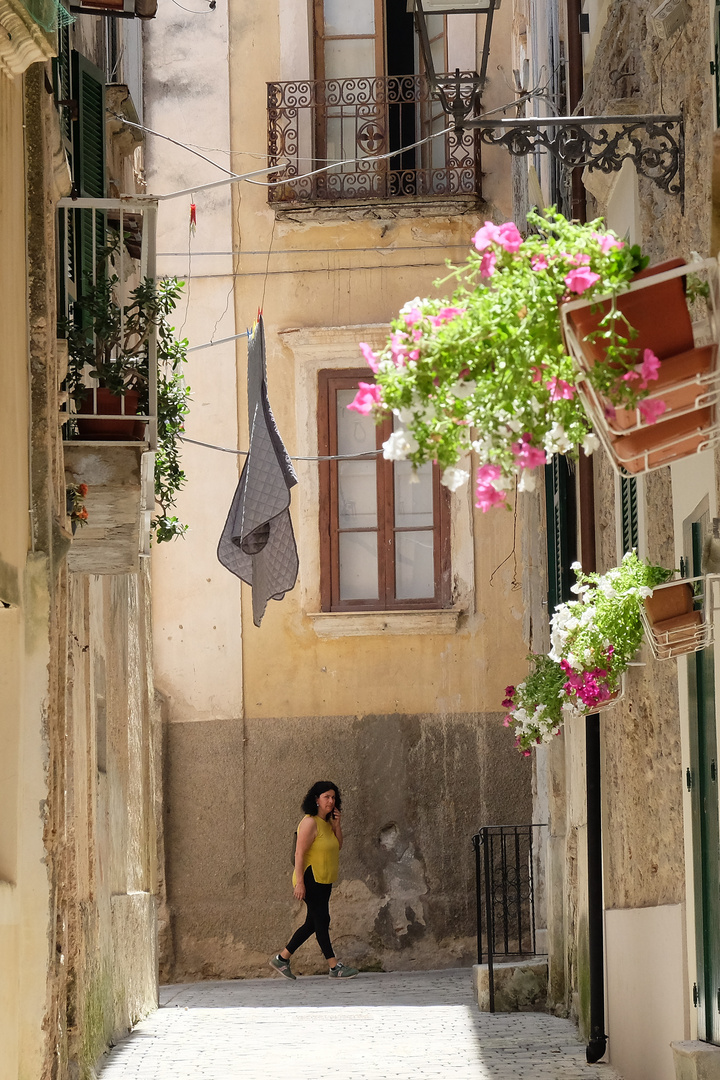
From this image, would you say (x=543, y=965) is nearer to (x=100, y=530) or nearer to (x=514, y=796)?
(x=514, y=796)

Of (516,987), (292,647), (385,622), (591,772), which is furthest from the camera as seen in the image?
(292,647)

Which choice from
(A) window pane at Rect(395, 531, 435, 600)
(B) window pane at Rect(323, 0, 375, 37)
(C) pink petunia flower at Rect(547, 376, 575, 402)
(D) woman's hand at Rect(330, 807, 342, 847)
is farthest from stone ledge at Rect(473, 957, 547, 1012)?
(B) window pane at Rect(323, 0, 375, 37)

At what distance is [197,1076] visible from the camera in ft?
28.6

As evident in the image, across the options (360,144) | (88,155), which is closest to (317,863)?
(88,155)

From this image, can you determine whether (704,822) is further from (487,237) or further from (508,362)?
(487,237)

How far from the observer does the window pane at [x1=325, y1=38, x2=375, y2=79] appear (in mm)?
15984

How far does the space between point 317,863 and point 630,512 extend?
616 cm

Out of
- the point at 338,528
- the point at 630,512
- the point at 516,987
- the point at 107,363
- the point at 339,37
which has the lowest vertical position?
the point at 516,987

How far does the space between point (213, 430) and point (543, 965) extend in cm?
643

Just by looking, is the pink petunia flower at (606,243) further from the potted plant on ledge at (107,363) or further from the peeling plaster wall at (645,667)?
the potted plant on ledge at (107,363)

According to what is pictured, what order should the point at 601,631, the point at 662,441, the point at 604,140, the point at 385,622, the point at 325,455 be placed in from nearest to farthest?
the point at 662,441 → the point at 604,140 → the point at 601,631 → the point at 385,622 → the point at 325,455

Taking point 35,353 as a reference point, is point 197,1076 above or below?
below

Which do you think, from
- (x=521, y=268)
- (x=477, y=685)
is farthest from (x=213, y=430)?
(x=521, y=268)

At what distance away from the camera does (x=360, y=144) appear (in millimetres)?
15625
